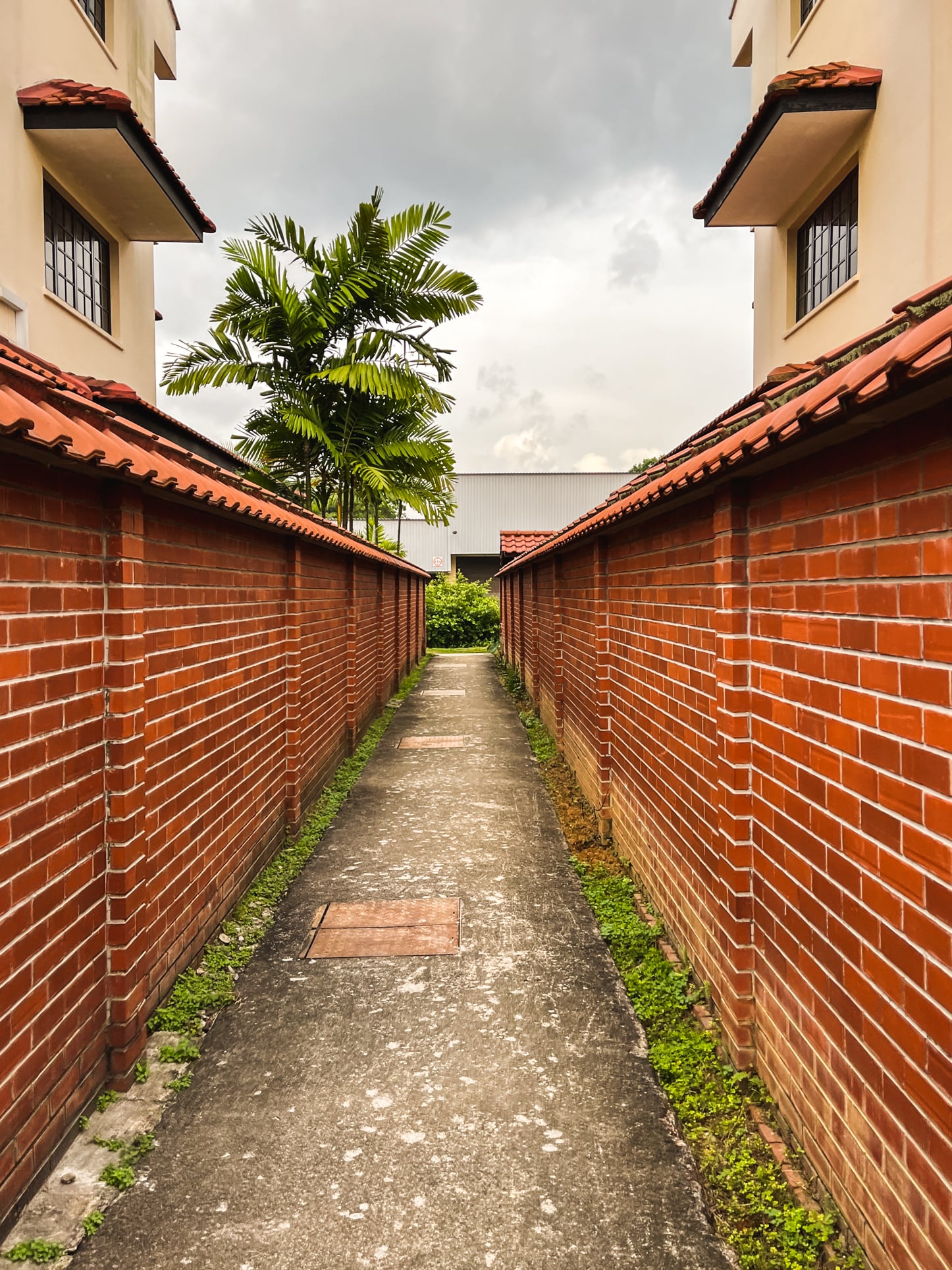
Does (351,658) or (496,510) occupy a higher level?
(496,510)

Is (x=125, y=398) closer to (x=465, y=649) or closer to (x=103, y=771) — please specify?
(x=103, y=771)

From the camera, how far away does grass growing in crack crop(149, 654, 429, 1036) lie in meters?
3.43

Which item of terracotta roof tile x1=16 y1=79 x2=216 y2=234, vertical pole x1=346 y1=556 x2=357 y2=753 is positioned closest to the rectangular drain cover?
vertical pole x1=346 y1=556 x2=357 y2=753

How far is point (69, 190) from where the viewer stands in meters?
8.16

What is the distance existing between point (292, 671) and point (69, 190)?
571cm

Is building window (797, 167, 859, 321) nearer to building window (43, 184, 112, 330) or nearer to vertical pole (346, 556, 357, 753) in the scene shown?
vertical pole (346, 556, 357, 753)

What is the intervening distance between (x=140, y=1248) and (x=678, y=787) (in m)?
2.74

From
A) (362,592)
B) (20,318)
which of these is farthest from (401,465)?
(20,318)

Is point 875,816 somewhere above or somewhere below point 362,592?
below

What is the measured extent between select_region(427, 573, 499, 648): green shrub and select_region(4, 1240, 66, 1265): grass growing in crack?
82.9 ft

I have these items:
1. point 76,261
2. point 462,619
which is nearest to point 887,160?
point 76,261

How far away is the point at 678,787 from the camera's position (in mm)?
3994

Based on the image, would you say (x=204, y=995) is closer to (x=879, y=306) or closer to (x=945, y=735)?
(x=945, y=735)

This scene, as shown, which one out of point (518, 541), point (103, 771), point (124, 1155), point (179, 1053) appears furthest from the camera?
point (518, 541)
